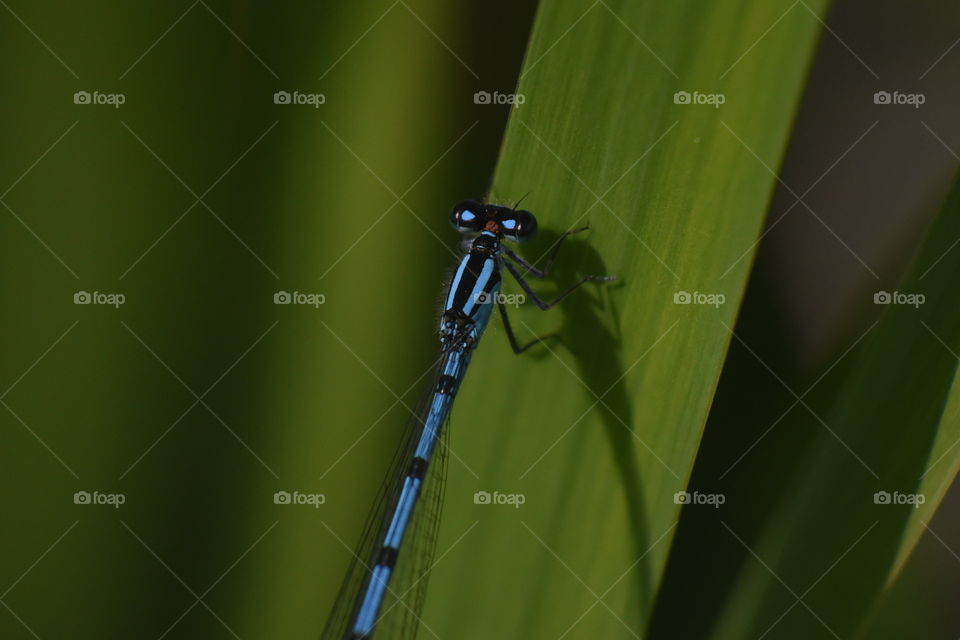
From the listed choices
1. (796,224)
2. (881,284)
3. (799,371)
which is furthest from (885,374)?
(796,224)

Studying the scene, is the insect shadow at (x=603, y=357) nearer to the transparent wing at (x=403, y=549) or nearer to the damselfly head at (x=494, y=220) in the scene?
the damselfly head at (x=494, y=220)

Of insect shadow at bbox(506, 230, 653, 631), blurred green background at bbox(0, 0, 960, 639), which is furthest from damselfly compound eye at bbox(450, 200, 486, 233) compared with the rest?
insect shadow at bbox(506, 230, 653, 631)

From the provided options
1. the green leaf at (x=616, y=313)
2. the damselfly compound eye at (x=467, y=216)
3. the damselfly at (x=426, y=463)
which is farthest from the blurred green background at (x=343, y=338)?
the damselfly compound eye at (x=467, y=216)

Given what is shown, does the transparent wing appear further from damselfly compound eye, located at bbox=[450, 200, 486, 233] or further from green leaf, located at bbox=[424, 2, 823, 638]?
damselfly compound eye, located at bbox=[450, 200, 486, 233]

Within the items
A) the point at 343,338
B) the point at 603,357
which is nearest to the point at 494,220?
the point at 343,338

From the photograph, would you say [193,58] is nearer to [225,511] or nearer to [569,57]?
[569,57]

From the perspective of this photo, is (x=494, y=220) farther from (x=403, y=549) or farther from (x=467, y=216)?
(x=403, y=549)

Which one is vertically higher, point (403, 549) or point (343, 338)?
point (343, 338)

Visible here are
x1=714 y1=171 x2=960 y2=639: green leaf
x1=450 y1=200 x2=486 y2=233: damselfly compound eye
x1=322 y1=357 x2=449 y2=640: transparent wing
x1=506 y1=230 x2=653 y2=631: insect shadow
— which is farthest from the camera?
x1=450 y1=200 x2=486 y2=233: damselfly compound eye
